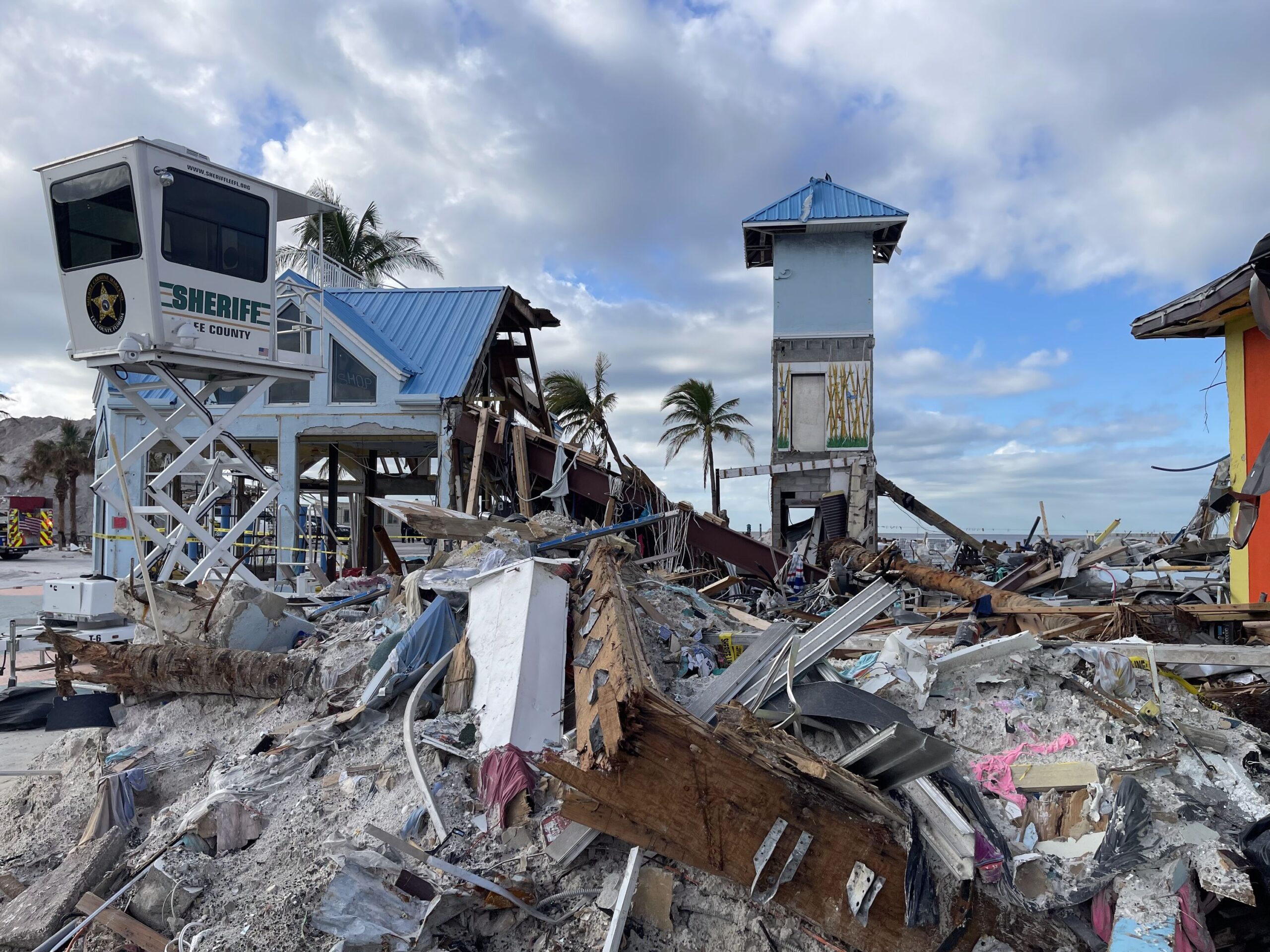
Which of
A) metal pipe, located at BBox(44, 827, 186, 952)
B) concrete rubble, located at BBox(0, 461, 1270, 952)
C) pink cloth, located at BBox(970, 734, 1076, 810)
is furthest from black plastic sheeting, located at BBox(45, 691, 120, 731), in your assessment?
pink cloth, located at BBox(970, 734, 1076, 810)

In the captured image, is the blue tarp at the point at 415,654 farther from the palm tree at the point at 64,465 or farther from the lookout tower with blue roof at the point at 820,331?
the palm tree at the point at 64,465

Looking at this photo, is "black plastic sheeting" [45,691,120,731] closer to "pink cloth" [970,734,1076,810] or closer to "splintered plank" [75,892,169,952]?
"splintered plank" [75,892,169,952]

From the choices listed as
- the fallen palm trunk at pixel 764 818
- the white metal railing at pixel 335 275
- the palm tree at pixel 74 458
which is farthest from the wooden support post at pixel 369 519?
the palm tree at pixel 74 458

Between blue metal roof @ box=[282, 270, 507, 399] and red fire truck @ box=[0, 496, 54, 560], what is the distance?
27295 mm

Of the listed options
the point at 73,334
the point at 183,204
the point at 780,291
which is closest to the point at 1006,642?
the point at 183,204

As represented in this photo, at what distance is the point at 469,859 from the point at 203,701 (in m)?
3.42

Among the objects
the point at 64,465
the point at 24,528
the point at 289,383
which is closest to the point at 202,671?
the point at 289,383

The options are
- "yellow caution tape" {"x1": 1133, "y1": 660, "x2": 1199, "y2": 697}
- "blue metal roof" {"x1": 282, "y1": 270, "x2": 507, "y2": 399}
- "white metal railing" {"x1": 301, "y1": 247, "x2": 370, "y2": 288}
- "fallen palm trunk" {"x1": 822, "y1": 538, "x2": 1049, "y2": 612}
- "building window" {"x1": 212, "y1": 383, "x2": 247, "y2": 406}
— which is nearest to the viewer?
"yellow caution tape" {"x1": 1133, "y1": 660, "x2": 1199, "y2": 697}

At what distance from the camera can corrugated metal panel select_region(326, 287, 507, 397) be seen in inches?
579

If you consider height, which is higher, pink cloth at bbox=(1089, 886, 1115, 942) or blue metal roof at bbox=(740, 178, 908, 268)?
blue metal roof at bbox=(740, 178, 908, 268)

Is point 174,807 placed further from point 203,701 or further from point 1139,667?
point 1139,667

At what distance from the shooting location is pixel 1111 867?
374cm

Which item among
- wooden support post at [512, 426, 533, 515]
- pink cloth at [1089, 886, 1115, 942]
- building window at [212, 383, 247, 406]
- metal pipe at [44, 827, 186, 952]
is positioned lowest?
metal pipe at [44, 827, 186, 952]

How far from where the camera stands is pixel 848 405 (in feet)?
63.7
